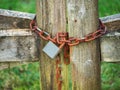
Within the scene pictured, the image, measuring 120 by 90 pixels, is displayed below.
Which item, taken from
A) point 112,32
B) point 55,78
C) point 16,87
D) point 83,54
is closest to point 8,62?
point 55,78

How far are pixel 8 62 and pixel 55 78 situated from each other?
1.07 feet

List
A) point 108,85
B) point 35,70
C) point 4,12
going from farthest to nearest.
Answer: point 35,70 → point 108,85 → point 4,12

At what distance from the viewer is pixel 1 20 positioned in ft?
8.05

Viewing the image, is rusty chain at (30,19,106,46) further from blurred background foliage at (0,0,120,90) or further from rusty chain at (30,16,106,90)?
blurred background foliage at (0,0,120,90)

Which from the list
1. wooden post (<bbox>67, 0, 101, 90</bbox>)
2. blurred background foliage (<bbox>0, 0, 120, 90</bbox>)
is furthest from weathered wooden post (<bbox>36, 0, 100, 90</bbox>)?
blurred background foliage (<bbox>0, 0, 120, 90</bbox>)

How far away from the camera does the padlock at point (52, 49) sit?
2.23m

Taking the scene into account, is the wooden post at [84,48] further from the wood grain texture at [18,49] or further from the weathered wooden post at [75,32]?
the wood grain texture at [18,49]

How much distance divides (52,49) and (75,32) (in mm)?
163

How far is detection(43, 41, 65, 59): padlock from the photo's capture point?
7.32ft

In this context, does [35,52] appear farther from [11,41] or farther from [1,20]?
[1,20]

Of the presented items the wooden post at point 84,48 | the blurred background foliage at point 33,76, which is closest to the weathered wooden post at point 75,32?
the wooden post at point 84,48

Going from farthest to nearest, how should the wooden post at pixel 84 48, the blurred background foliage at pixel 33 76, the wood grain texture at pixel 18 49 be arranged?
the blurred background foliage at pixel 33 76 → the wood grain texture at pixel 18 49 → the wooden post at pixel 84 48

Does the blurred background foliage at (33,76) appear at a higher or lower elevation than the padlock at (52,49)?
lower

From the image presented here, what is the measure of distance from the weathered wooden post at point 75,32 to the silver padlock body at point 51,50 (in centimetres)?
7
